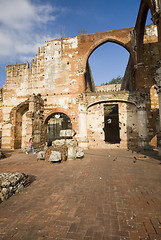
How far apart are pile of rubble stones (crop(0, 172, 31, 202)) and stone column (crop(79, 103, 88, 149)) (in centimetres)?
962

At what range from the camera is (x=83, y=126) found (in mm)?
14180

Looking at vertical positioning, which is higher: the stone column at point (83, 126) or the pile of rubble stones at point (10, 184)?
Answer: the stone column at point (83, 126)

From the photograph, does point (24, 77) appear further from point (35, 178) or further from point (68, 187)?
point (68, 187)

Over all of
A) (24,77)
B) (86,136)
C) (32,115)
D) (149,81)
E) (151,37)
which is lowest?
(86,136)

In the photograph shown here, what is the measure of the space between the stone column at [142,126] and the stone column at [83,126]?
5254mm

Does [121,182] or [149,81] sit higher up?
[149,81]

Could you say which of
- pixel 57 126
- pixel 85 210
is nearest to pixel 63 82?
pixel 57 126

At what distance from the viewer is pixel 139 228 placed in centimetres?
233

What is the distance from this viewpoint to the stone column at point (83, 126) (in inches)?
540

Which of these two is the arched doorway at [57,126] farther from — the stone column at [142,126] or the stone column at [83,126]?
the stone column at [142,126]

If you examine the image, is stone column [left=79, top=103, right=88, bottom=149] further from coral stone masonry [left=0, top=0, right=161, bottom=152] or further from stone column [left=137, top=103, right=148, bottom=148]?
stone column [left=137, top=103, right=148, bottom=148]

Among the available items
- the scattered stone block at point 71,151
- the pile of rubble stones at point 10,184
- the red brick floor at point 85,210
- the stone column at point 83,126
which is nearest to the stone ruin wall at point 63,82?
the stone column at point 83,126

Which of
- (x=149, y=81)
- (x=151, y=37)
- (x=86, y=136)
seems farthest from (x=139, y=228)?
(x=151, y=37)

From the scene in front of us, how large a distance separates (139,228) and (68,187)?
2254 millimetres
